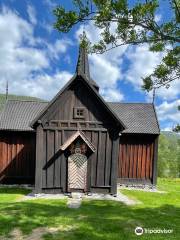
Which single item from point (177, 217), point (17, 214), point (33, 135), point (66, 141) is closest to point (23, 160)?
point (33, 135)

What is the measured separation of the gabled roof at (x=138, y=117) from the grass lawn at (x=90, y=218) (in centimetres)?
765

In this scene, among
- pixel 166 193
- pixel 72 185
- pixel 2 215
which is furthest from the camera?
pixel 166 193

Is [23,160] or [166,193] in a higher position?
[23,160]

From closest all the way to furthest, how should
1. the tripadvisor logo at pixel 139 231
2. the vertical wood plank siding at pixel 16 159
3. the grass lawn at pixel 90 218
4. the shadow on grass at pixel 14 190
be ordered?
1. the grass lawn at pixel 90 218
2. the tripadvisor logo at pixel 139 231
3. the shadow on grass at pixel 14 190
4. the vertical wood plank siding at pixel 16 159

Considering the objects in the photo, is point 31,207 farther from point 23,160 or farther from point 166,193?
point 166,193

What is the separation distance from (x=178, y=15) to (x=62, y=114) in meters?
12.3

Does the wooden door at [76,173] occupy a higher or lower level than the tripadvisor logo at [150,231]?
higher

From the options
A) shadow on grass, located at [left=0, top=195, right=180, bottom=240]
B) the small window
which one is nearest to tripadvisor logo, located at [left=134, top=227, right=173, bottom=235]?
shadow on grass, located at [left=0, top=195, right=180, bottom=240]

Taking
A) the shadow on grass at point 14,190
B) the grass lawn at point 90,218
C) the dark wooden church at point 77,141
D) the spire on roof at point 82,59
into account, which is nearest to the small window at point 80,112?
the dark wooden church at point 77,141

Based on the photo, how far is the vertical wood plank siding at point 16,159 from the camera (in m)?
23.8

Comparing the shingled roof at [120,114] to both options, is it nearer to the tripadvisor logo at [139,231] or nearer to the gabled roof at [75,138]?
the gabled roof at [75,138]

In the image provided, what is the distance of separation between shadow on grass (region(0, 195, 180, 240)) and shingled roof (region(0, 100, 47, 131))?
27.1 ft

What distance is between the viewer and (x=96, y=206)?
16.6m

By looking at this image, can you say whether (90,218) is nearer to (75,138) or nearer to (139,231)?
(139,231)
